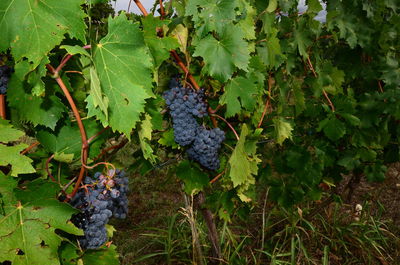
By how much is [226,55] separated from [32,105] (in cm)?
72

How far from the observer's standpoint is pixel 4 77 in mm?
1204

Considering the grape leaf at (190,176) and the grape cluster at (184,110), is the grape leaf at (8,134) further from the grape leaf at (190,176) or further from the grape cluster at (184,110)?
the grape leaf at (190,176)

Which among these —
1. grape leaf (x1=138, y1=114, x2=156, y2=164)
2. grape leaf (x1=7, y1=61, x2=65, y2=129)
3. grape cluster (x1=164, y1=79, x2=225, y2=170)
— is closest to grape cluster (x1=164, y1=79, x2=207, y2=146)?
grape cluster (x1=164, y1=79, x2=225, y2=170)

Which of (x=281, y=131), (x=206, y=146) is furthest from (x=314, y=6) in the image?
(x=206, y=146)

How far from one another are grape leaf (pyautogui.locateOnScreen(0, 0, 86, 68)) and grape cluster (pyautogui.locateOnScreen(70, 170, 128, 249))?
48 cm

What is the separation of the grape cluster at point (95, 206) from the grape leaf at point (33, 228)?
0.08m

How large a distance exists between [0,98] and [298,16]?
173 centimetres

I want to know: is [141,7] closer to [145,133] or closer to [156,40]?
[156,40]

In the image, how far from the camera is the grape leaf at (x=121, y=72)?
3.50 feet

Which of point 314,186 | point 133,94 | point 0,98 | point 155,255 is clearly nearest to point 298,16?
point 314,186

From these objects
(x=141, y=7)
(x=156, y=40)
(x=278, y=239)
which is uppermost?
(x=141, y=7)

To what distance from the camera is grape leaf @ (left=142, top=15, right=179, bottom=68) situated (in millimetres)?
1301

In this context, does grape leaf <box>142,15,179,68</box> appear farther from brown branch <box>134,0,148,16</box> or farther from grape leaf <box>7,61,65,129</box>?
grape leaf <box>7,61,65,129</box>

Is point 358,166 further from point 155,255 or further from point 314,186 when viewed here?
point 155,255
